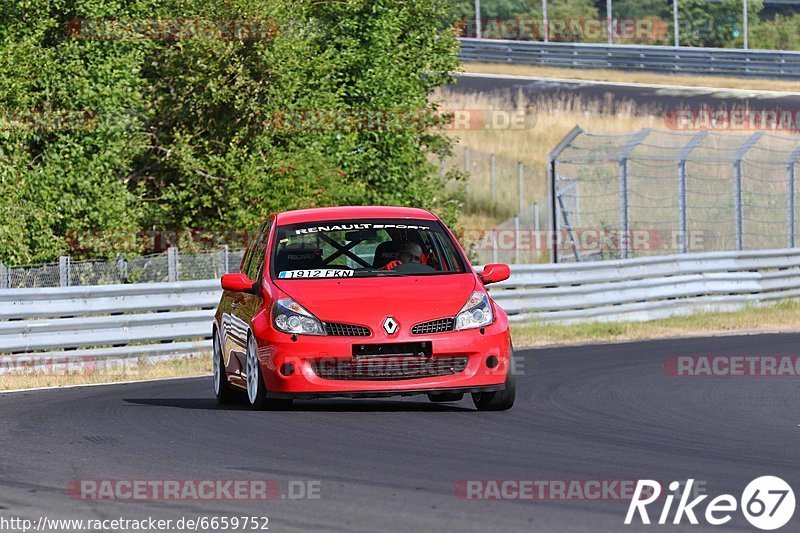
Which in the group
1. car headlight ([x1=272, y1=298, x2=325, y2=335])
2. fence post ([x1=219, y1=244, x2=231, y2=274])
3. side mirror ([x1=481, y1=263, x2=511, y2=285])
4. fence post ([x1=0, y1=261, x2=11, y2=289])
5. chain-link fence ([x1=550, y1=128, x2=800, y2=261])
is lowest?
chain-link fence ([x1=550, y1=128, x2=800, y2=261])

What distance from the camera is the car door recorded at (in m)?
11.3

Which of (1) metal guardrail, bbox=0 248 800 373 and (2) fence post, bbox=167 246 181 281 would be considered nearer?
(1) metal guardrail, bbox=0 248 800 373

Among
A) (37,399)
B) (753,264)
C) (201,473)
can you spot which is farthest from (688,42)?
(201,473)

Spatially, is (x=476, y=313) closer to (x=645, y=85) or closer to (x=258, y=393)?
(x=258, y=393)

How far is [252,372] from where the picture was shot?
11.1m

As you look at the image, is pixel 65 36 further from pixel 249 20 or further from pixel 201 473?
pixel 201 473

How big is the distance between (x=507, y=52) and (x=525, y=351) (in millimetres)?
36739

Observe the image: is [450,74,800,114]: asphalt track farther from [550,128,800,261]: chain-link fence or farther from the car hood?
the car hood

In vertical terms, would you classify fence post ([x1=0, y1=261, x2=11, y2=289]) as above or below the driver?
below

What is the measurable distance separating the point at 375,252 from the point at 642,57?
135 ft

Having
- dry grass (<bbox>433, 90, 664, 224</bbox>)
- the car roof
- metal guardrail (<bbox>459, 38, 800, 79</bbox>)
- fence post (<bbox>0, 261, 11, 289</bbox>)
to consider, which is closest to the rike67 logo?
the car roof

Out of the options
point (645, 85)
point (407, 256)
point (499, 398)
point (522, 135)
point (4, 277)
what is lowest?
point (522, 135)

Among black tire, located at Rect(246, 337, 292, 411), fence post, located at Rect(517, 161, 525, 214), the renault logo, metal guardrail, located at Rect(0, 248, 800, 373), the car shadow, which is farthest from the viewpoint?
fence post, located at Rect(517, 161, 525, 214)

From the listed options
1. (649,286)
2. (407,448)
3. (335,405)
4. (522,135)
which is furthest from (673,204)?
(407,448)
